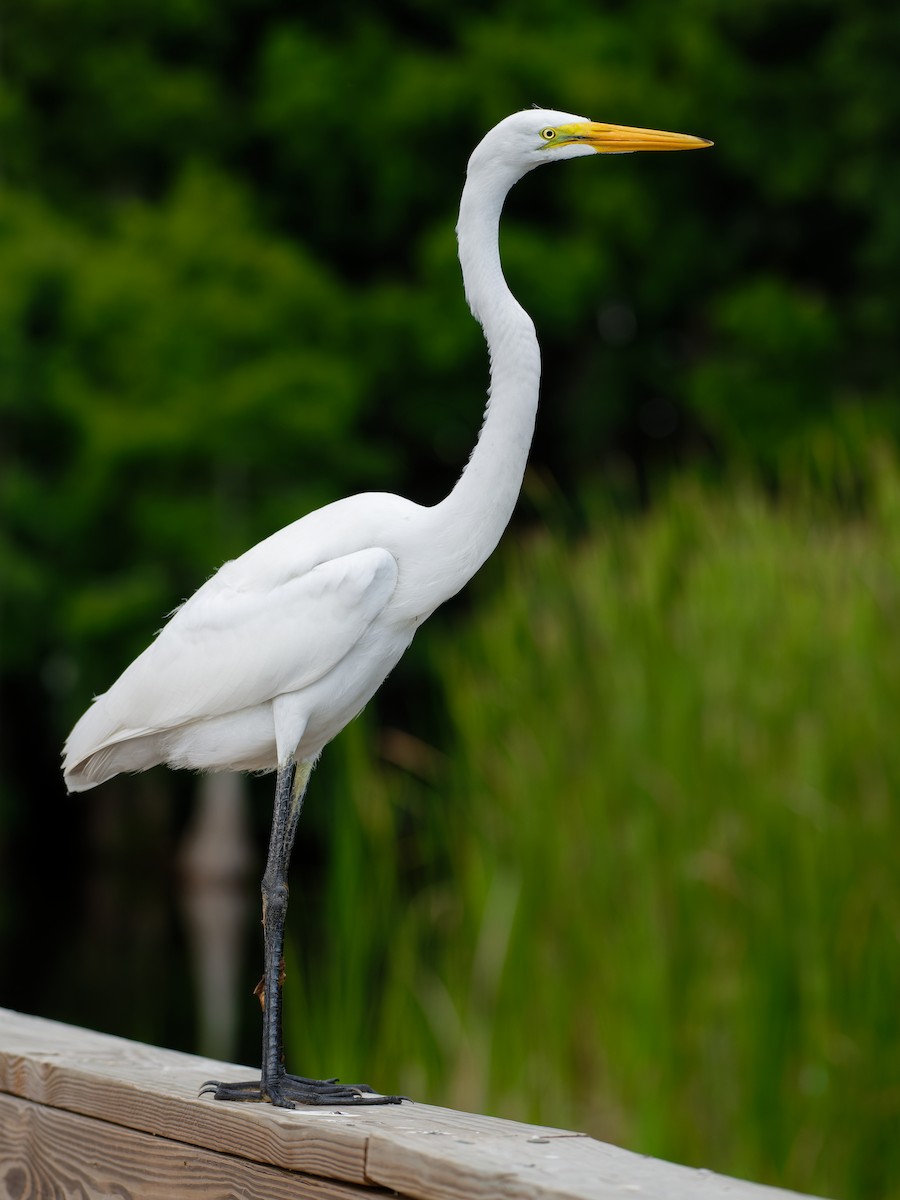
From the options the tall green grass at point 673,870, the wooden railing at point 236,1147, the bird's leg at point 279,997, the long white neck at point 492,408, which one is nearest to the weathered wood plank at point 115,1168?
the wooden railing at point 236,1147

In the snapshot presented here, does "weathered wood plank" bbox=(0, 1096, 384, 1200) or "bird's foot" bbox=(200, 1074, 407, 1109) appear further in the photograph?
"bird's foot" bbox=(200, 1074, 407, 1109)

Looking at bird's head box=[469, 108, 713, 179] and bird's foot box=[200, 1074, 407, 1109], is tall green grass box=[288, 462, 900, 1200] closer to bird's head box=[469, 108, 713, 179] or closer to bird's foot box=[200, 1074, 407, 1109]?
bird's foot box=[200, 1074, 407, 1109]

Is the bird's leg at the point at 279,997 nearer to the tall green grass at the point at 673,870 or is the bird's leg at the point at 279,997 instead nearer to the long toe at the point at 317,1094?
the long toe at the point at 317,1094

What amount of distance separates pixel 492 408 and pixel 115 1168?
0.99 meters

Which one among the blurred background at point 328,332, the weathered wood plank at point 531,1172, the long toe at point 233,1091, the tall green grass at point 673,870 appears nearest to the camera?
the weathered wood plank at point 531,1172

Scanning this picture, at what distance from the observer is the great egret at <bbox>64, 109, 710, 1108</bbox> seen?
204cm

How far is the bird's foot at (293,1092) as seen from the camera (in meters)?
1.96

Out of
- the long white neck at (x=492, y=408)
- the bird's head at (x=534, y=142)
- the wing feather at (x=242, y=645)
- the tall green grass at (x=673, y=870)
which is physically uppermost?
the bird's head at (x=534, y=142)

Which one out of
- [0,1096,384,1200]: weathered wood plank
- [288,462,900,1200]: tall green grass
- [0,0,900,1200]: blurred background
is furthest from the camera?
[0,0,900,1200]: blurred background

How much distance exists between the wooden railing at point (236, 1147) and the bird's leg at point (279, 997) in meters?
0.06

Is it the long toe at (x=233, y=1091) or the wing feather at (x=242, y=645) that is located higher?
the wing feather at (x=242, y=645)

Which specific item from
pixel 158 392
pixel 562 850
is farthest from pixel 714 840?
pixel 158 392

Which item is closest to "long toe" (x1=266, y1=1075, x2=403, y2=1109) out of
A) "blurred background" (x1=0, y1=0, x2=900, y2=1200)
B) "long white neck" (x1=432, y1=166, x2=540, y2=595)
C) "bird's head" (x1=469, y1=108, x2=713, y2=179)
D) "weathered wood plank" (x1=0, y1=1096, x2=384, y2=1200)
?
"weathered wood plank" (x1=0, y1=1096, x2=384, y2=1200)

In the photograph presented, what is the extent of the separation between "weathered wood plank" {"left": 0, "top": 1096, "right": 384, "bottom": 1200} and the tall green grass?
7.86 ft
